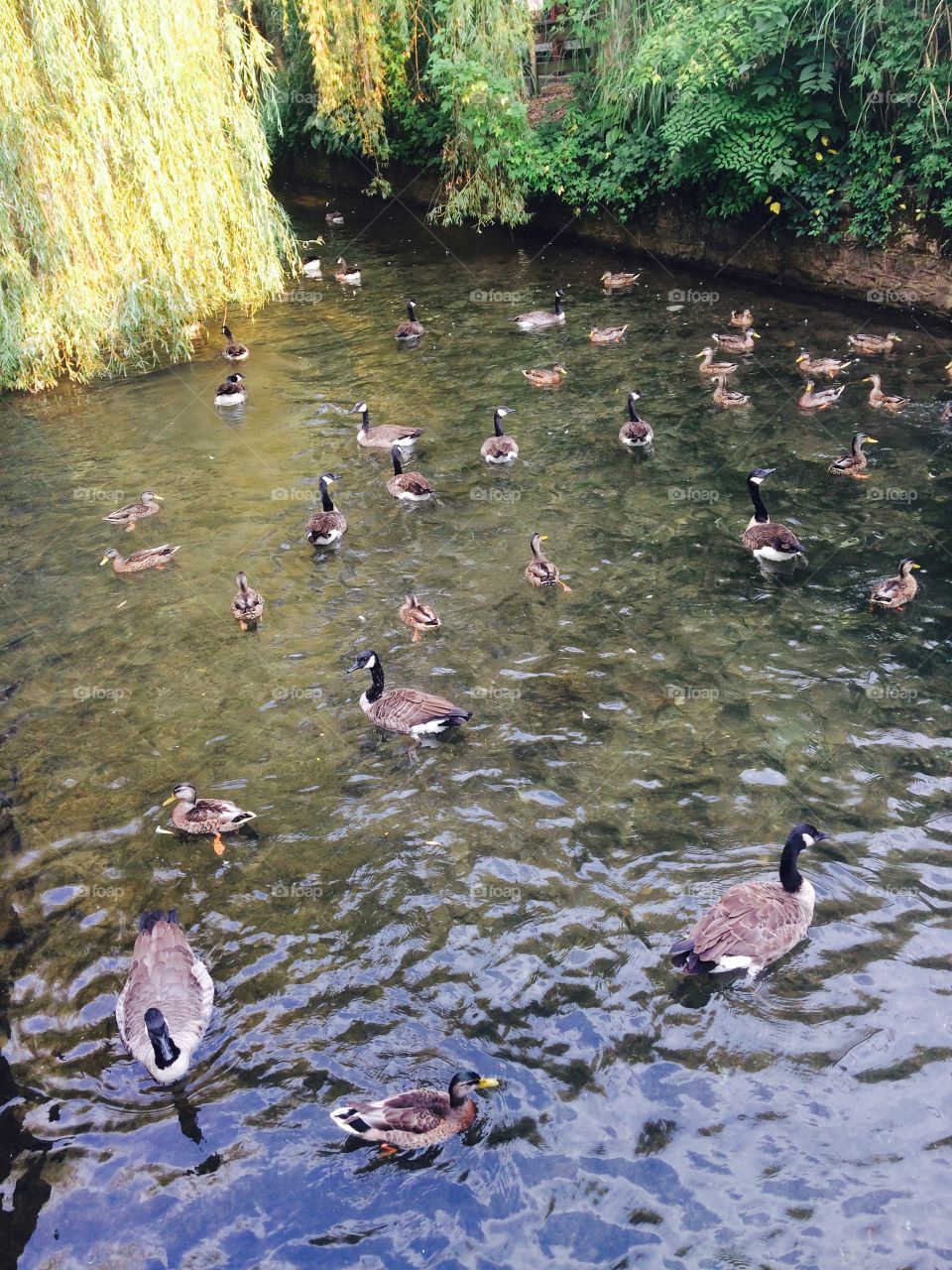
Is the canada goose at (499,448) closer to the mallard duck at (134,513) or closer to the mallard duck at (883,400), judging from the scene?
the mallard duck at (134,513)

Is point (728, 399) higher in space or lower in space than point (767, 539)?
higher

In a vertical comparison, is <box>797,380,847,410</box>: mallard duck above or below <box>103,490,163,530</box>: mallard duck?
above

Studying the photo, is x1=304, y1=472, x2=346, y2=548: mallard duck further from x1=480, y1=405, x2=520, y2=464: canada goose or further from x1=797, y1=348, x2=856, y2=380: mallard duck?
x1=797, y1=348, x2=856, y2=380: mallard duck

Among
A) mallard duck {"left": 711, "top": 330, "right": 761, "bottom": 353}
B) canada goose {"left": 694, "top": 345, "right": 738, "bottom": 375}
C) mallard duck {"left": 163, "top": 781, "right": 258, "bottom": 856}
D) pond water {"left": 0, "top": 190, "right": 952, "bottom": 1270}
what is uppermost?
mallard duck {"left": 711, "top": 330, "right": 761, "bottom": 353}

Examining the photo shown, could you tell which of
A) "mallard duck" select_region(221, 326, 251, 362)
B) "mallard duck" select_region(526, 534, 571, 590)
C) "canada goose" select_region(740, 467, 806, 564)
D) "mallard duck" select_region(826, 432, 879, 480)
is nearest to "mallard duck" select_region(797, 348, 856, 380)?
"mallard duck" select_region(826, 432, 879, 480)

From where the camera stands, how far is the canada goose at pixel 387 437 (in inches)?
616

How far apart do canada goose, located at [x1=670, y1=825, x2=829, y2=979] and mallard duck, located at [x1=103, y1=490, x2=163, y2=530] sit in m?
9.85

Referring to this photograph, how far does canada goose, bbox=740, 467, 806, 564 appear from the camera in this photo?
11734 millimetres

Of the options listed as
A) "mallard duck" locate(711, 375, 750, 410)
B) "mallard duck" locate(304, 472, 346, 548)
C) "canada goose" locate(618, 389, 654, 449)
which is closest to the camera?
"mallard duck" locate(304, 472, 346, 548)

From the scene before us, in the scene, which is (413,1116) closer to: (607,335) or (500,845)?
(500,845)

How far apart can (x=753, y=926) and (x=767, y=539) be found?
5.89 m

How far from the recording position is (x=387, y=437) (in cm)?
1572

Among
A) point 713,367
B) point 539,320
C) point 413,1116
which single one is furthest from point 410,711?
point 539,320

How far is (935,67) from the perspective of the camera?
16531mm
